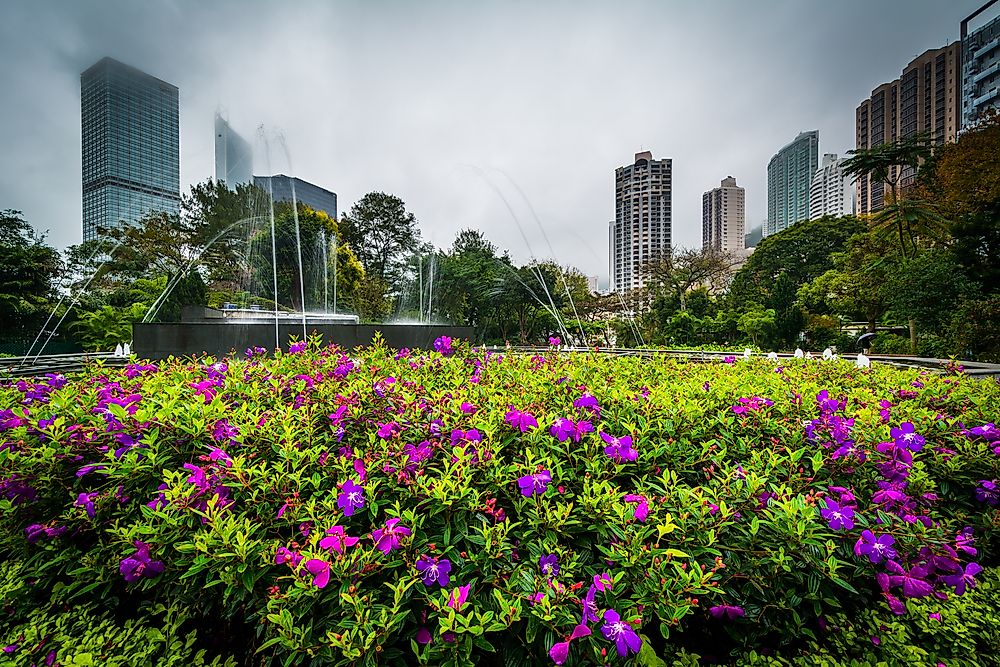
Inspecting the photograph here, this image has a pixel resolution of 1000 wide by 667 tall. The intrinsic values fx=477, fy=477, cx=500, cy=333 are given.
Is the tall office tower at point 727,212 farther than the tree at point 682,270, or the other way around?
the tall office tower at point 727,212

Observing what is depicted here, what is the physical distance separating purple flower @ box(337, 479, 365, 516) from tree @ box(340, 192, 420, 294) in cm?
2863

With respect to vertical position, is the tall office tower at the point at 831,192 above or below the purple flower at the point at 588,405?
above

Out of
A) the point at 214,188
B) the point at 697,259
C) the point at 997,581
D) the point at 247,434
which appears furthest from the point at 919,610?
the point at 214,188

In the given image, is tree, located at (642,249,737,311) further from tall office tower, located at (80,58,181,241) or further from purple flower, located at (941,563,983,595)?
tall office tower, located at (80,58,181,241)

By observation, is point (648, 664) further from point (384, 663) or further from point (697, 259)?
point (697, 259)

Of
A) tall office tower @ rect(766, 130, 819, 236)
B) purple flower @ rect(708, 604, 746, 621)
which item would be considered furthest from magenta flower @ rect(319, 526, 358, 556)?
tall office tower @ rect(766, 130, 819, 236)

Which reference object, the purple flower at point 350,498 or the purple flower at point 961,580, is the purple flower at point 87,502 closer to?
the purple flower at point 350,498

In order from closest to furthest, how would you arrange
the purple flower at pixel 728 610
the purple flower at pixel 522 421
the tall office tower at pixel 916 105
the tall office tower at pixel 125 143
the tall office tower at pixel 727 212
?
the purple flower at pixel 728 610 → the purple flower at pixel 522 421 → the tall office tower at pixel 125 143 → the tall office tower at pixel 916 105 → the tall office tower at pixel 727 212

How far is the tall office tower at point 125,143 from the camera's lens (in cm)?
1858

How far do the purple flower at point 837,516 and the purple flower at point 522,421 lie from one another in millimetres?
859

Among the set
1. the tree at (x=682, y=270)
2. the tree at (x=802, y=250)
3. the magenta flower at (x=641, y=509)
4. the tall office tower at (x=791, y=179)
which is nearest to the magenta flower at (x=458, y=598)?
the magenta flower at (x=641, y=509)

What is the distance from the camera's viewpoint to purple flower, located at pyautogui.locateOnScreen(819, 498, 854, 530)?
1.29 m

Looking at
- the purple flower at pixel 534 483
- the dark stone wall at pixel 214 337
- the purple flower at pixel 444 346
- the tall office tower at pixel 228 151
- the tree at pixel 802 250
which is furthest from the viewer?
the tree at pixel 802 250

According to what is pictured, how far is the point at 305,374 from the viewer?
2465 mm
